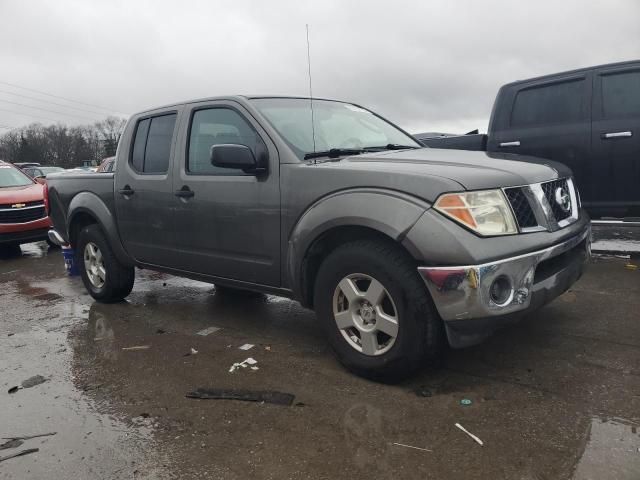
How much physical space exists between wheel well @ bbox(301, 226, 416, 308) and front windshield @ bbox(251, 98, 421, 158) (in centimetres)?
63

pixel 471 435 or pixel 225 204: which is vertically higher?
pixel 225 204

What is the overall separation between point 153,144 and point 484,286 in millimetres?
3238

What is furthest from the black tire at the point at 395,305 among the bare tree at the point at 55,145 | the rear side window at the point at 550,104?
the bare tree at the point at 55,145

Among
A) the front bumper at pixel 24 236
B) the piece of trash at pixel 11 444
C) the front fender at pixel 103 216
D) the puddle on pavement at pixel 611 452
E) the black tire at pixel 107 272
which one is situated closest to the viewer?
the puddle on pavement at pixel 611 452

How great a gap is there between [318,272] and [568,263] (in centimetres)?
151

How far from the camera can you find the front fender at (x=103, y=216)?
506 centimetres

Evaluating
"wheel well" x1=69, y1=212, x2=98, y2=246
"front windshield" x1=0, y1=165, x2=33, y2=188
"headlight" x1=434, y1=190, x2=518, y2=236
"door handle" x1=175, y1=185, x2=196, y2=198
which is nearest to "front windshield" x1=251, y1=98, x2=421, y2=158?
"door handle" x1=175, y1=185, x2=196, y2=198

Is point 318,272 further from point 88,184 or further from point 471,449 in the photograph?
point 88,184

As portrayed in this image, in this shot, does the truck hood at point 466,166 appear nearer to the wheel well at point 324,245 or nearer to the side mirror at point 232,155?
the wheel well at point 324,245

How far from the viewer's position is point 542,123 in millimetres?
6133

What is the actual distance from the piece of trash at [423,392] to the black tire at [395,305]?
104 millimetres

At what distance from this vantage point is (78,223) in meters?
5.69

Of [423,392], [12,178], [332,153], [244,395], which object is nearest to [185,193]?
[332,153]

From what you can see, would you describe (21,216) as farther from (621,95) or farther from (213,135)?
(621,95)
